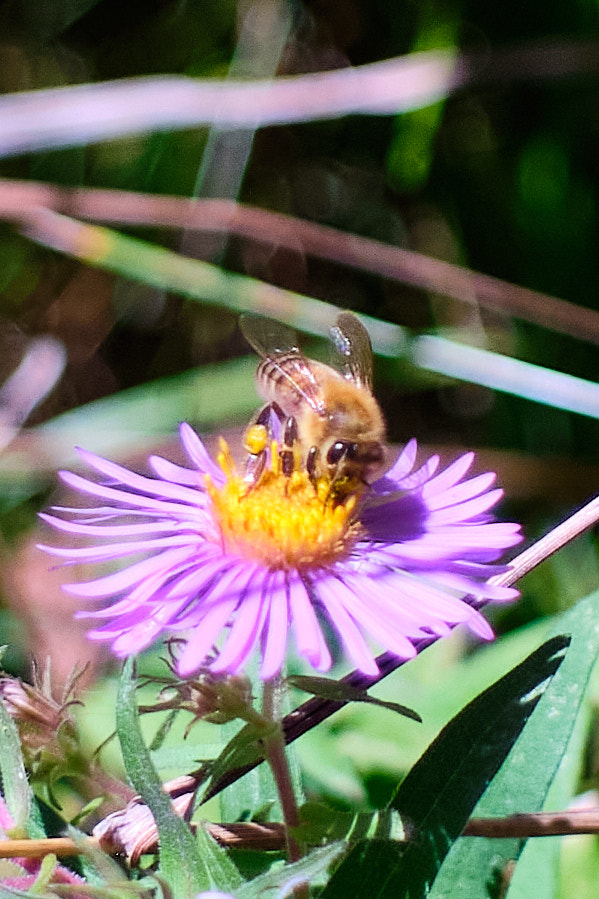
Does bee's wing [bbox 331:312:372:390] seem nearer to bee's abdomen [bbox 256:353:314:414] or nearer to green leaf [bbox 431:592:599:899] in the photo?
bee's abdomen [bbox 256:353:314:414]

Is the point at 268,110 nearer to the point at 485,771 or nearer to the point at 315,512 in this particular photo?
the point at 315,512

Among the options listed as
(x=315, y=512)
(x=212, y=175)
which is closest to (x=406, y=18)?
(x=212, y=175)

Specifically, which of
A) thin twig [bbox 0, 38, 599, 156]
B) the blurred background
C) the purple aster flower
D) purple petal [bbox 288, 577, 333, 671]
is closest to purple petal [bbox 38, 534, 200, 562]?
the purple aster flower

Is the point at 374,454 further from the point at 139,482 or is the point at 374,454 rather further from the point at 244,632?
the point at 244,632

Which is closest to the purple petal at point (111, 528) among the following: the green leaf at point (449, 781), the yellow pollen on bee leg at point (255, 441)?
the yellow pollen on bee leg at point (255, 441)

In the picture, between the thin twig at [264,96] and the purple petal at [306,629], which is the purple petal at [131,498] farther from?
the thin twig at [264,96]

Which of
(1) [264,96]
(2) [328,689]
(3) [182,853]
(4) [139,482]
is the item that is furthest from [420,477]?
(1) [264,96]
